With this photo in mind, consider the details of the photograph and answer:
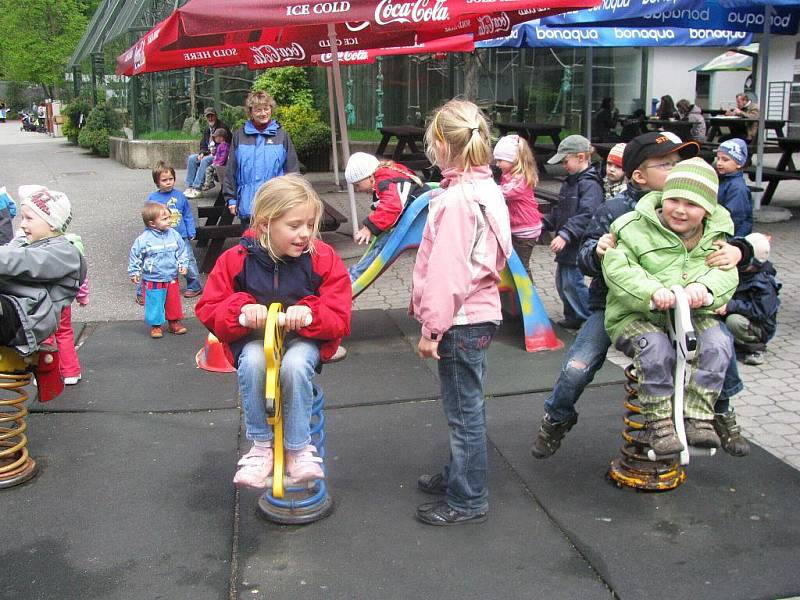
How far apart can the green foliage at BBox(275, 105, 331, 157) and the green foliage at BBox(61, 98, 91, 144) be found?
50.8ft

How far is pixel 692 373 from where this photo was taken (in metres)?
3.74

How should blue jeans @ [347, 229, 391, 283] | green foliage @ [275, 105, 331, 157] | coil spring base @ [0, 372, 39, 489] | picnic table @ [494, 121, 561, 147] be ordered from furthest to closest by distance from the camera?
green foliage @ [275, 105, 331, 157] → picnic table @ [494, 121, 561, 147] → blue jeans @ [347, 229, 391, 283] → coil spring base @ [0, 372, 39, 489]

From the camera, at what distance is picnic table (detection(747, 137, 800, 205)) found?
38.6ft

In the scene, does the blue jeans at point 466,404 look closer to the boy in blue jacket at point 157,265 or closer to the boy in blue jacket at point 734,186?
the boy in blue jacket at point 157,265

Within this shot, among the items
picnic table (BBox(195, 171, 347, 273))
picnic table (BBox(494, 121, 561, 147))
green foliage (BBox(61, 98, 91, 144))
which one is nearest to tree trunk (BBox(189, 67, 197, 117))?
picnic table (BBox(494, 121, 561, 147))

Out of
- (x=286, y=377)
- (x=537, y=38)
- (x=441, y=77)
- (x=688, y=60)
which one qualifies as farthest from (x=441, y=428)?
(x=688, y=60)

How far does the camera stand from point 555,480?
4258mm

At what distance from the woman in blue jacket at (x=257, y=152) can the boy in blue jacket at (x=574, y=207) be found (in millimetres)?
2763

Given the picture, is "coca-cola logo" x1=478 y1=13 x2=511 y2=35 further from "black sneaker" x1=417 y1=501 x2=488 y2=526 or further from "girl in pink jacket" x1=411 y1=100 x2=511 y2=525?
"black sneaker" x1=417 y1=501 x2=488 y2=526

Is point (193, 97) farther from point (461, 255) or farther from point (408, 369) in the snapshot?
point (461, 255)

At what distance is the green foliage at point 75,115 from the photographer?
3042 cm

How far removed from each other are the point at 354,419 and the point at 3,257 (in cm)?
208

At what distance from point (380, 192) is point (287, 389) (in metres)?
2.98

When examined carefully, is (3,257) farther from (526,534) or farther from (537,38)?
(537,38)
